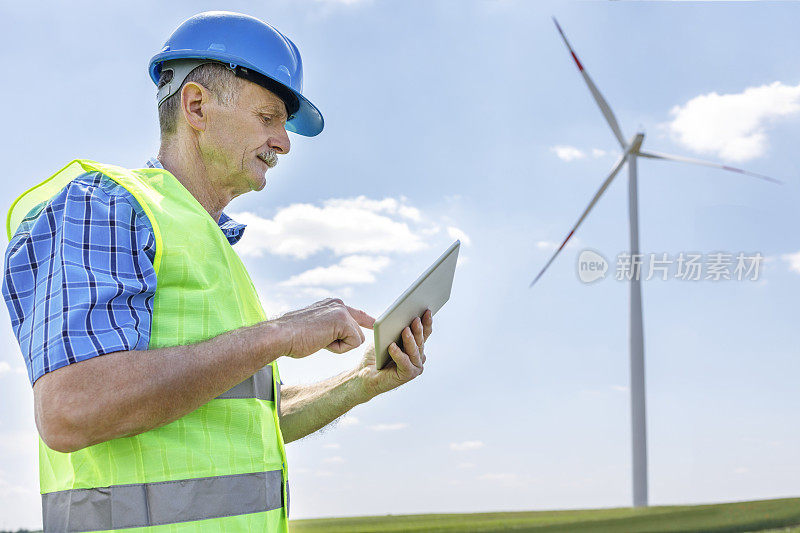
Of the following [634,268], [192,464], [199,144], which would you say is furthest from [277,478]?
[634,268]

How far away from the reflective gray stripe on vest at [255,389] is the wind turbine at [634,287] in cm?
2509

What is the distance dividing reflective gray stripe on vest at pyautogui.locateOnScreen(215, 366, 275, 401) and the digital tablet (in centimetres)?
53

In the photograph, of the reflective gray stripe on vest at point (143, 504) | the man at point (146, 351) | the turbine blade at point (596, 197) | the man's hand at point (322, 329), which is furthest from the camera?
the turbine blade at point (596, 197)

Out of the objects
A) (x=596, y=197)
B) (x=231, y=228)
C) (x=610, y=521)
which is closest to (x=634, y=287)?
(x=596, y=197)

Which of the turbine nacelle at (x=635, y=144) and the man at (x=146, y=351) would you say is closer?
the man at (x=146, y=351)

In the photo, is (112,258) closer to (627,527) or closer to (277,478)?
(277,478)

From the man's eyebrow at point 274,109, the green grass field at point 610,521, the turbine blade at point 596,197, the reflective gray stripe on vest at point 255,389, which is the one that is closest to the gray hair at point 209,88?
the man's eyebrow at point 274,109

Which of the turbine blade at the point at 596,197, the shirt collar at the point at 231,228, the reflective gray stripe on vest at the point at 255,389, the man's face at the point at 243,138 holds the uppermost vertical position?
the turbine blade at the point at 596,197

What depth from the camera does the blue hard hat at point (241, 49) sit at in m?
3.79

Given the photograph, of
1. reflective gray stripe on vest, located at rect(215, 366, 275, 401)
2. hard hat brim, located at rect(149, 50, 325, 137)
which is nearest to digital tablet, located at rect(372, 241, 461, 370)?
reflective gray stripe on vest, located at rect(215, 366, 275, 401)

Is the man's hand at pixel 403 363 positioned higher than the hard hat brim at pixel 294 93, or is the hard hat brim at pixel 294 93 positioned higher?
the hard hat brim at pixel 294 93

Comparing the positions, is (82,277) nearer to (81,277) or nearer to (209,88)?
(81,277)

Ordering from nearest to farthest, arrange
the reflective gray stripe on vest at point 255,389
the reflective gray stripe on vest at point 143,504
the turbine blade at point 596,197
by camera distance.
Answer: the reflective gray stripe on vest at point 143,504, the reflective gray stripe on vest at point 255,389, the turbine blade at point 596,197

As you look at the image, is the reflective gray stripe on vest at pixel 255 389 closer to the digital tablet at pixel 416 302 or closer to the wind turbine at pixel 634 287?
the digital tablet at pixel 416 302
